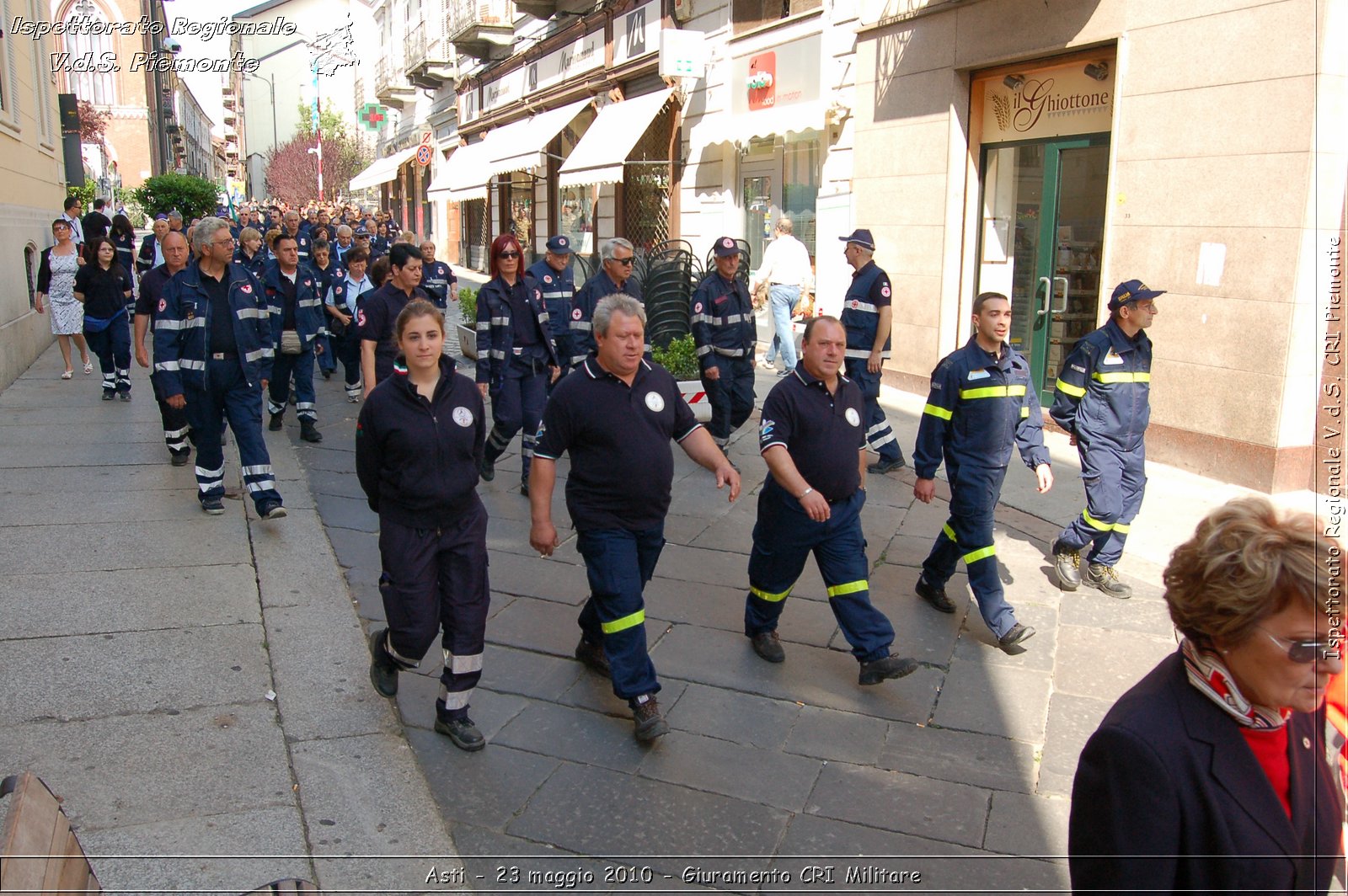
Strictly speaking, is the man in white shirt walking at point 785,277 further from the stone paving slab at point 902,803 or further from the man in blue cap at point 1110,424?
the stone paving slab at point 902,803

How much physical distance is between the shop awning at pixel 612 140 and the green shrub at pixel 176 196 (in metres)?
11.4

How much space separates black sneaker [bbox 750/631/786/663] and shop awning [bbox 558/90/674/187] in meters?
12.5

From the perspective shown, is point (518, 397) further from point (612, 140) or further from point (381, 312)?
point (612, 140)

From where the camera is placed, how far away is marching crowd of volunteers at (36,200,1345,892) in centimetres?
175

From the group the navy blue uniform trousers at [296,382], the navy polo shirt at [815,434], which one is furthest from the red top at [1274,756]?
the navy blue uniform trousers at [296,382]

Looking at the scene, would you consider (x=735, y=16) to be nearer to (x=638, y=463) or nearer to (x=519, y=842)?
(x=638, y=463)

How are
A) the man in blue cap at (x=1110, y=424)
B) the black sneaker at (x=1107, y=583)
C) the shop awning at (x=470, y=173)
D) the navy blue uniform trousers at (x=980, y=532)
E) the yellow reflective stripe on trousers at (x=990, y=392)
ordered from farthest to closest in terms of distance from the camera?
the shop awning at (x=470, y=173) < the black sneaker at (x=1107, y=583) < the man in blue cap at (x=1110, y=424) < the yellow reflective stripe on trousers at (x=990, y=392) < the navy blue uniform trousers at (x=980, y=532)

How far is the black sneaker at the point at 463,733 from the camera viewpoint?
404 centimetres

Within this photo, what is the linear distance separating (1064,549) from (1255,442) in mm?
2817

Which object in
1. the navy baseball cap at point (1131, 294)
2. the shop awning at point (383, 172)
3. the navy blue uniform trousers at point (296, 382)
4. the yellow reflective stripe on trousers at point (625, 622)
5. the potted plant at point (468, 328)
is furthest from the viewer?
the shop awning at point (383, 172)

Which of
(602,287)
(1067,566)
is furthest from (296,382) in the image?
(1067,566)

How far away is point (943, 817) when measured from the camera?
3652 millimetres

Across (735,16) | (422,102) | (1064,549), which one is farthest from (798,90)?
(422,102)

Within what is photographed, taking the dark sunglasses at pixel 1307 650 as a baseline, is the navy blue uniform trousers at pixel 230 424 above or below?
below
